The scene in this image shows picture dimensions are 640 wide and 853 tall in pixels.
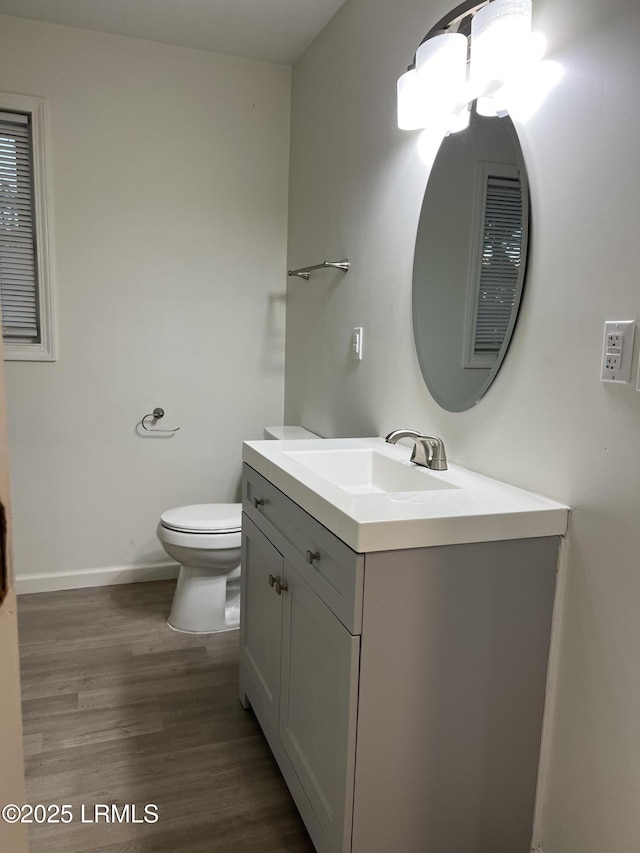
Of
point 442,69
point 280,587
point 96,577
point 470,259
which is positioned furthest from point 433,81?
point 96,577

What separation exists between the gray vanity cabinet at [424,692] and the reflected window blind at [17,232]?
2019 millimetres

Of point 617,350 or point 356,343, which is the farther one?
point 356,343

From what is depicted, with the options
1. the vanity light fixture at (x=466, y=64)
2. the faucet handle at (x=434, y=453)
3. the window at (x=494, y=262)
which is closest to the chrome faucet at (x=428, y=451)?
the faucet handle at (x=434, y=453)

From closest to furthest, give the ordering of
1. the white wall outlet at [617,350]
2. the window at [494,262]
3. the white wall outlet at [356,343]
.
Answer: the white wall outlet at [617,350] < the window at [494,262] < the white wall outlet at [356,343]

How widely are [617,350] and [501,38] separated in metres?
0.74

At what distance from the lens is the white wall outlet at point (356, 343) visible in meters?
2.34

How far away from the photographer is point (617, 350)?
120 cm

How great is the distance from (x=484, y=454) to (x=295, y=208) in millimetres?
1895

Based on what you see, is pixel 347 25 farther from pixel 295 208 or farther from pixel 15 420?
pixel 15 420

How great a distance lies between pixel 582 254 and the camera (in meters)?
1.29

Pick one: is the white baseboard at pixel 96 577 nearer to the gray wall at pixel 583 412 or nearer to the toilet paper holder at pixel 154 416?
the toilet paper holder at pixel 154 416

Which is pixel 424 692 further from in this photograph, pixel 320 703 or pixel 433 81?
pixel 433 81

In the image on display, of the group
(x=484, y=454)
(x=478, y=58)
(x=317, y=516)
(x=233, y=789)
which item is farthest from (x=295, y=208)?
(x=233, y=789)

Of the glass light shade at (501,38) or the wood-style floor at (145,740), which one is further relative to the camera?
the wood-style floor at (145,740)
